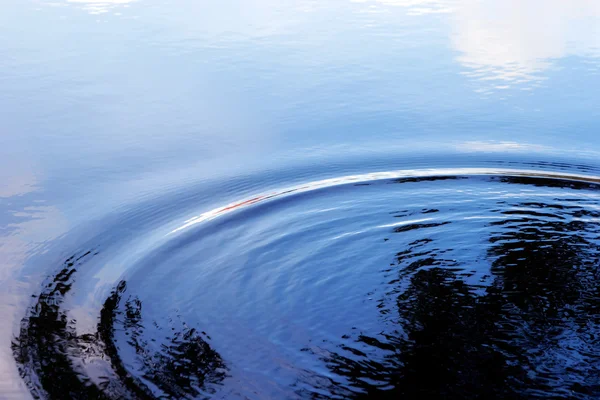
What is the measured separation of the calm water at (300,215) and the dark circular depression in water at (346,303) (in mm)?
18

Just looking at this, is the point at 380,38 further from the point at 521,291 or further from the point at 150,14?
the point at 521,291

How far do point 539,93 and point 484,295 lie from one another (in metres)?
5.00

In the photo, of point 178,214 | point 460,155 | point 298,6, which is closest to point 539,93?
point 460,155

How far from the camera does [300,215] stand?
6.54 m

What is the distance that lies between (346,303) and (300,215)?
1500 mm

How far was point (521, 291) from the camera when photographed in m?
5.29

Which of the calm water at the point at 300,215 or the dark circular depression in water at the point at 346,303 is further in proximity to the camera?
the calm water at the point at 300,215

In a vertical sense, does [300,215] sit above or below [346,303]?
above

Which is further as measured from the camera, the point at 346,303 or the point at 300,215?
the point at 300,215

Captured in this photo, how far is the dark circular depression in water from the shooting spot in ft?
14.5

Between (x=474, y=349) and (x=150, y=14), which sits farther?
(x=150, y=14)

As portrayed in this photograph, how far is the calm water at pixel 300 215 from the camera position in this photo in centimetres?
456

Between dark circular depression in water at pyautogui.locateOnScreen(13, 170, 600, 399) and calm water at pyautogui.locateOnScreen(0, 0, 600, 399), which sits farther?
calm water at pyautogui.locateOnScreen(0, 0, 600, 399)

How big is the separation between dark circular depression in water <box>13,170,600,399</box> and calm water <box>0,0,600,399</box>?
2cm
